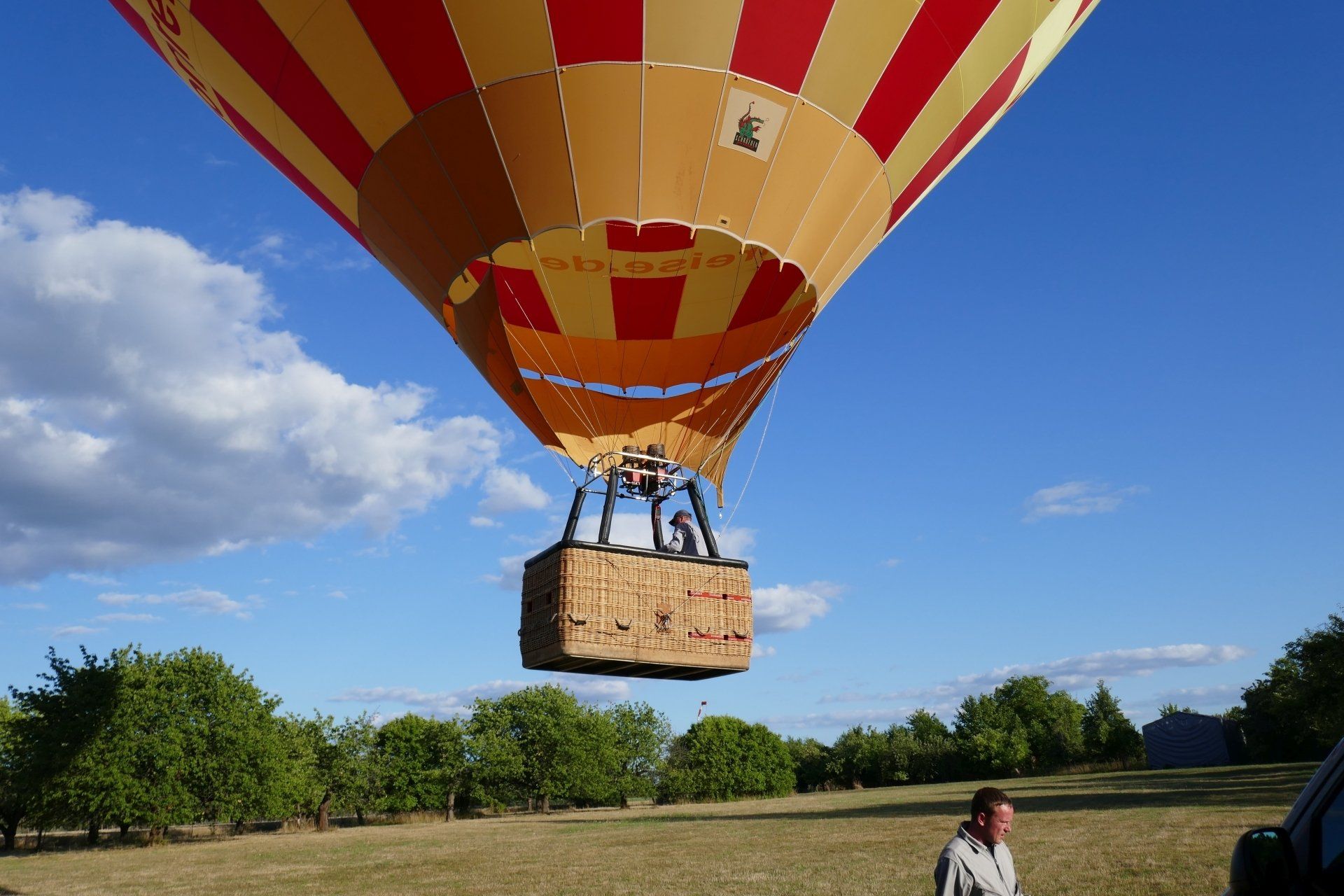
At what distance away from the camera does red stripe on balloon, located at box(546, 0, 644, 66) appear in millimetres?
6625

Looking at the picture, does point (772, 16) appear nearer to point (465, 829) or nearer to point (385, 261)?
point (385, 261)

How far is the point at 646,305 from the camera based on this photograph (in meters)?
9.17

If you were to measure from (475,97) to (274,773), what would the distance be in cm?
2765

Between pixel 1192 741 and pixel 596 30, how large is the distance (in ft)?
183

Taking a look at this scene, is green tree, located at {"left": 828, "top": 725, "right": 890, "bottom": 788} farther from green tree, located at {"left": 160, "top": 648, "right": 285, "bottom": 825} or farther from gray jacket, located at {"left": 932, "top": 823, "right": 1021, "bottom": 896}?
gray jacket, located at {"left": 932, "top": 823, "right": 1021, "bottom": 896}

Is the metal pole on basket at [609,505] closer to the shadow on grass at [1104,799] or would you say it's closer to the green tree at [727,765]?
the shadow on grass at [1104,799]

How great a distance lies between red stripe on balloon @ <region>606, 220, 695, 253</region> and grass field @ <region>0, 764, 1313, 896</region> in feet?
22.5

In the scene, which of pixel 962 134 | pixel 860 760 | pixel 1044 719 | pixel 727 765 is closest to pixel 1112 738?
pixel 1044 719

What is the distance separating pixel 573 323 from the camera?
925 cm

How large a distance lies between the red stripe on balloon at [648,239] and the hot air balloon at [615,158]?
0.03 m

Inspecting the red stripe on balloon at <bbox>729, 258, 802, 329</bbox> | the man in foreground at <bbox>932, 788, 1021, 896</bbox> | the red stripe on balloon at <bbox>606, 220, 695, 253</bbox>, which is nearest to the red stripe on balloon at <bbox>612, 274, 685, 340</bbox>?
the red stripe on balloon at <bbox>606, 220, 695, 253</bbox>

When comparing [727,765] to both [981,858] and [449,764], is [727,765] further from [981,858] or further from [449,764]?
[981,858]

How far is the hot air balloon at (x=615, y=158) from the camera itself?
679 cm

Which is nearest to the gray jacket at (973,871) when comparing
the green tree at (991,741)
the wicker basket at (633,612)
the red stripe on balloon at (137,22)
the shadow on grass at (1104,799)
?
the wicker basket at (633,612)
